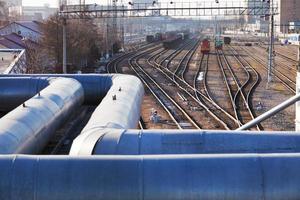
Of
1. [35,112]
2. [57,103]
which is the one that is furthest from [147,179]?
[57,103]

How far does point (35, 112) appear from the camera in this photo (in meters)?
7.84

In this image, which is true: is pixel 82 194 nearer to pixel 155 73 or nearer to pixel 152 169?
pixel 152 169

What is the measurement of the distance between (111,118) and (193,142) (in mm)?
1558

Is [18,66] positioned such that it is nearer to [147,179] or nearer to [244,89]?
[244,89]

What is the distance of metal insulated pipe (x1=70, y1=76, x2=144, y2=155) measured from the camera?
5895 millimetres

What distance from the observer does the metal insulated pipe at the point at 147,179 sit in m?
4.74

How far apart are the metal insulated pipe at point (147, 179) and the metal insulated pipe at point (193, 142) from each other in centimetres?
97

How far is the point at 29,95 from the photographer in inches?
460

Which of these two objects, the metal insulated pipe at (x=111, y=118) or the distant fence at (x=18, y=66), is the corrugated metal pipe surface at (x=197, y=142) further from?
the distant fence at (x=18, y=66)

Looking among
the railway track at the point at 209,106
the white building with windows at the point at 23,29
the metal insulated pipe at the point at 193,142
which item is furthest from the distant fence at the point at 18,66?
the white building with windows at the point at 23,29

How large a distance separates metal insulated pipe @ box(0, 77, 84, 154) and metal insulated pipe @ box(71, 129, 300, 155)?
1.15 m

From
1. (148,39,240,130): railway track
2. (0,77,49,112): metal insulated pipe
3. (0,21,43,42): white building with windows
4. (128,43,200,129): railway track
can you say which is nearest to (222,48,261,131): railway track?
(148,39,240,130): railway track

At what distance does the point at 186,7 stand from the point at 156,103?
39.7 ft

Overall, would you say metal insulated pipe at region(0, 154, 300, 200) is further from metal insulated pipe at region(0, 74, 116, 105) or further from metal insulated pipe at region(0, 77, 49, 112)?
metal insulated pipe at region(0, 74, 116, 105)
